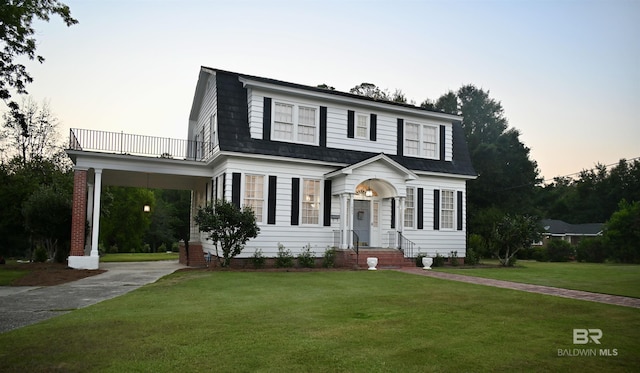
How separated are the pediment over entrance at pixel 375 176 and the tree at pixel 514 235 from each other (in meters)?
5.39

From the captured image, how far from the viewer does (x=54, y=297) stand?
1072cm

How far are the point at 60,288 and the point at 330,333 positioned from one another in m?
9.44

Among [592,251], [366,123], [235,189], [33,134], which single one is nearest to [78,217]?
[235,189]

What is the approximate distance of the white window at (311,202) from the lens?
19.6 meters

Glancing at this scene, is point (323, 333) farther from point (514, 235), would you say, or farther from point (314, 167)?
point (514, 235)

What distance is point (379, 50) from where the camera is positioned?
22.6 m

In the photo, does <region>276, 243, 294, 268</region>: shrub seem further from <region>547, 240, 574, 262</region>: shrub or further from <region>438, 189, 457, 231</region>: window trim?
<region>547, 240, 574, 262</region>: shrub

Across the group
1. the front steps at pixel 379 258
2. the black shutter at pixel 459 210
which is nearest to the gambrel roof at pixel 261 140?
the black shutter at pixel 459 210

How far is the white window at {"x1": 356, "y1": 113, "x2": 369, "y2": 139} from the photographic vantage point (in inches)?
835

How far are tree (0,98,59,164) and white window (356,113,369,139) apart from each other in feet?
95.7

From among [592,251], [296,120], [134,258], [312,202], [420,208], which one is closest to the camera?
[312,202]

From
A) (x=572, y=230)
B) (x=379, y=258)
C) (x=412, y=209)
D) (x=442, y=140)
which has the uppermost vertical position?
(x=442, y=140)

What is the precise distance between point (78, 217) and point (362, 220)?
11.9m
